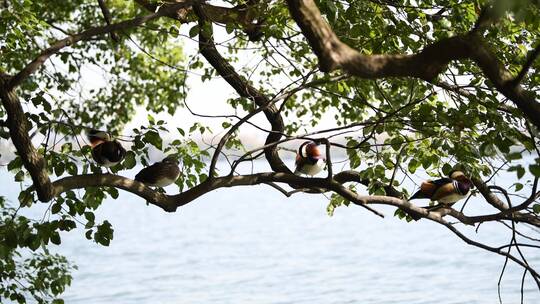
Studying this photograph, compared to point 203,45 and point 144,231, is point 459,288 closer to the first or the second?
point 203,45

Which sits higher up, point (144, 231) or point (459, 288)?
point (144, 231)

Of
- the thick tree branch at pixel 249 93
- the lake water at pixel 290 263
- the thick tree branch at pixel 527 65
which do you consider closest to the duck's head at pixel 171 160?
the thick tree branch at pixel 249 93

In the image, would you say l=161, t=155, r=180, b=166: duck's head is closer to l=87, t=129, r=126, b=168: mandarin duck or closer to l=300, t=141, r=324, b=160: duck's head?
l=87, t=129, r=126, b=168: mandarin duck

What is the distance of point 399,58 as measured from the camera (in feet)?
11.8

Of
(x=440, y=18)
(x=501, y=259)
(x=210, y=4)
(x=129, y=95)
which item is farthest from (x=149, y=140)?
(x=501, y=259)

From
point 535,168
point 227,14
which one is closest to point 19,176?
point 227,14

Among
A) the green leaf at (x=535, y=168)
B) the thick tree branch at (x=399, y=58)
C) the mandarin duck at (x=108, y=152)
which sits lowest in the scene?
the green leaf at (x=535, y=168)

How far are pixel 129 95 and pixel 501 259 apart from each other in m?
11.2

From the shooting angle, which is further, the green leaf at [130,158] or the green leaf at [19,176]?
the green leaf at [19,176]

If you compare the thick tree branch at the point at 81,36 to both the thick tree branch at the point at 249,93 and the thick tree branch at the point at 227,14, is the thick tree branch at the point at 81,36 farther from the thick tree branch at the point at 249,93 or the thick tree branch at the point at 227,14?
the thick tree branch at the point at 227,14

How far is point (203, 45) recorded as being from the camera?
612 centimetres

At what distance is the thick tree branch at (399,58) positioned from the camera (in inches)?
136

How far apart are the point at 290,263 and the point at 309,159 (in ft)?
50.9

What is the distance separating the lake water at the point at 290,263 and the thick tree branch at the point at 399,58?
11.3 m
